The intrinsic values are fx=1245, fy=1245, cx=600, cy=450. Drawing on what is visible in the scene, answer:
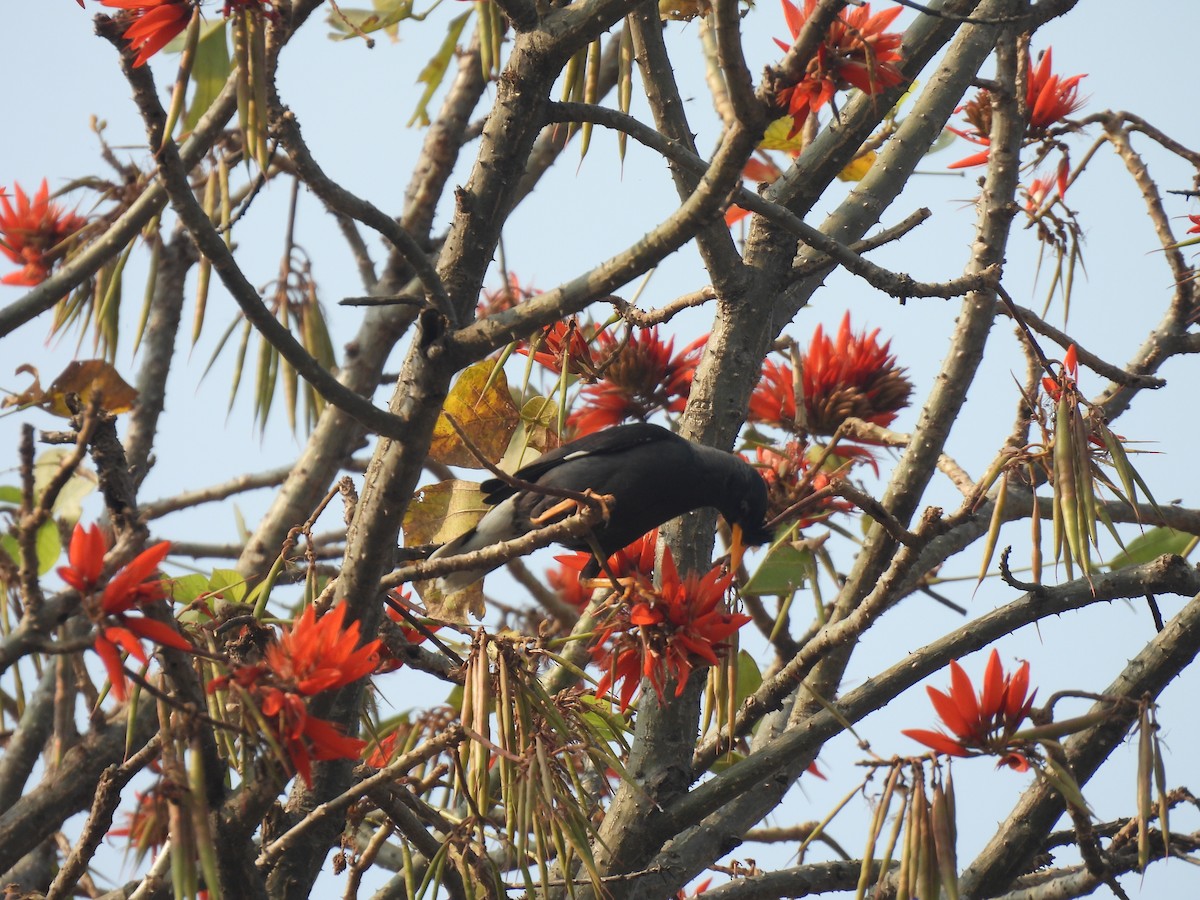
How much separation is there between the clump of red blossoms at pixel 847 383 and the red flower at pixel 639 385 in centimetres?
26

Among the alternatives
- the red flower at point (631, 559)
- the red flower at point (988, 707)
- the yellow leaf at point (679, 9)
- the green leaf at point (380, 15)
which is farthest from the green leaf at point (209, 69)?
the red flower at point (988, 707)

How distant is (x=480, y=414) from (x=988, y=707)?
1473 mm

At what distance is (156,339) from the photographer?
477 cm

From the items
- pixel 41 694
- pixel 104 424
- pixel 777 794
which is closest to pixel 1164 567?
pixel 777 794

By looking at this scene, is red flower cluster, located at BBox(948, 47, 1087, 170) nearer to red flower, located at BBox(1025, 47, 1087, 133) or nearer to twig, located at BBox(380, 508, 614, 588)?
red flower, located at BBox(1025, 47, 1087, 133)

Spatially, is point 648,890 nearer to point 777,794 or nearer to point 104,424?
point 777,794

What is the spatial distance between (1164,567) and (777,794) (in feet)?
3.15

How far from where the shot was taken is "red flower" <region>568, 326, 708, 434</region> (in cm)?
357

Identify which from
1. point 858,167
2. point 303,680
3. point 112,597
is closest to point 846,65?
point 303,680

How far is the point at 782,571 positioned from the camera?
304 cm

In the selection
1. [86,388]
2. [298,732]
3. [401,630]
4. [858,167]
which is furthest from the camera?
[858,167]

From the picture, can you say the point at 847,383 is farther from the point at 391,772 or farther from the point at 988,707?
the point at 391,772

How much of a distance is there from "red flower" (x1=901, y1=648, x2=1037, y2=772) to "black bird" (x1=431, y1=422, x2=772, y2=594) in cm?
115

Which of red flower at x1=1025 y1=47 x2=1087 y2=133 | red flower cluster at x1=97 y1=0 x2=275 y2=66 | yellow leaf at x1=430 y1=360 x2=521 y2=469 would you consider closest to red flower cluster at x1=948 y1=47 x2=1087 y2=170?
red flower at x1=1025 y1=47 x2=1087 y2=133
